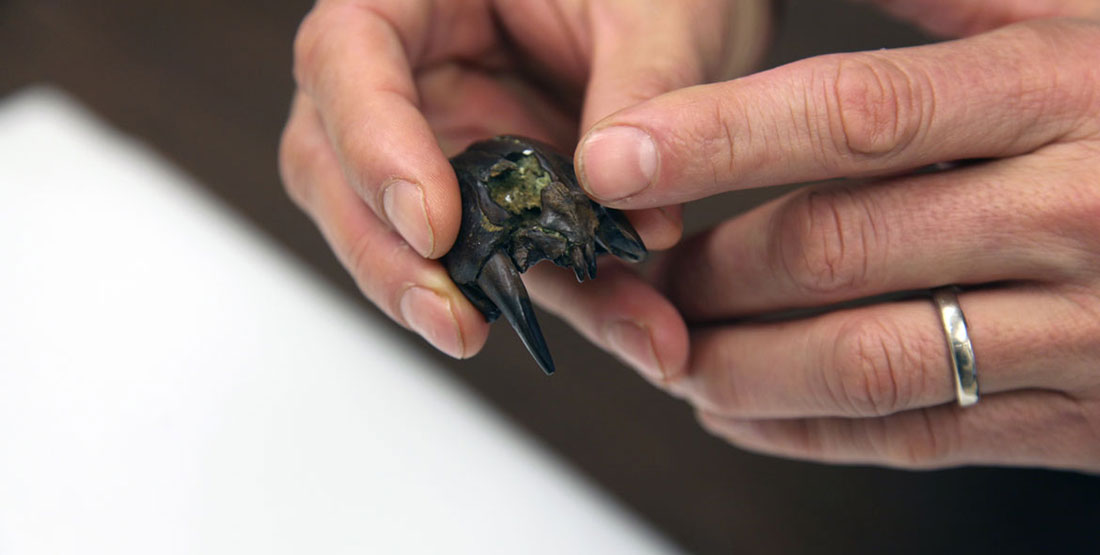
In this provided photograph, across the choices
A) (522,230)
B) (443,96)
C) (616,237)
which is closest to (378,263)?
(522,230)

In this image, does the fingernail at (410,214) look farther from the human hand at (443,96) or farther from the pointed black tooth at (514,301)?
the pointed black tooth at (514,301)

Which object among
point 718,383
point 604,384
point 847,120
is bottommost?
point 604,384

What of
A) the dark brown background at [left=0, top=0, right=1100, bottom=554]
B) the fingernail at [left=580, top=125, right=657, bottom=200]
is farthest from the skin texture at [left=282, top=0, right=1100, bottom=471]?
the dark brown background at [left=0, top=0, right=1100, bottom=554]

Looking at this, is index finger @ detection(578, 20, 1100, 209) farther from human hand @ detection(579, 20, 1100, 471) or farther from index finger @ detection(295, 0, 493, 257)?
index finger @ detection(295, 0, 493, 257)

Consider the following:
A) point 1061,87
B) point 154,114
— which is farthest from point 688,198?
point 154,114

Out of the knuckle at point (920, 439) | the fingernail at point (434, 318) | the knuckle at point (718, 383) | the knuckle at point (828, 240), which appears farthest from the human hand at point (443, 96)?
the knuckle at point (920, 439)

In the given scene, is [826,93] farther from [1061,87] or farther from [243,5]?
[243,5]

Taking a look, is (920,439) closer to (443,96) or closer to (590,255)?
(590,255)
